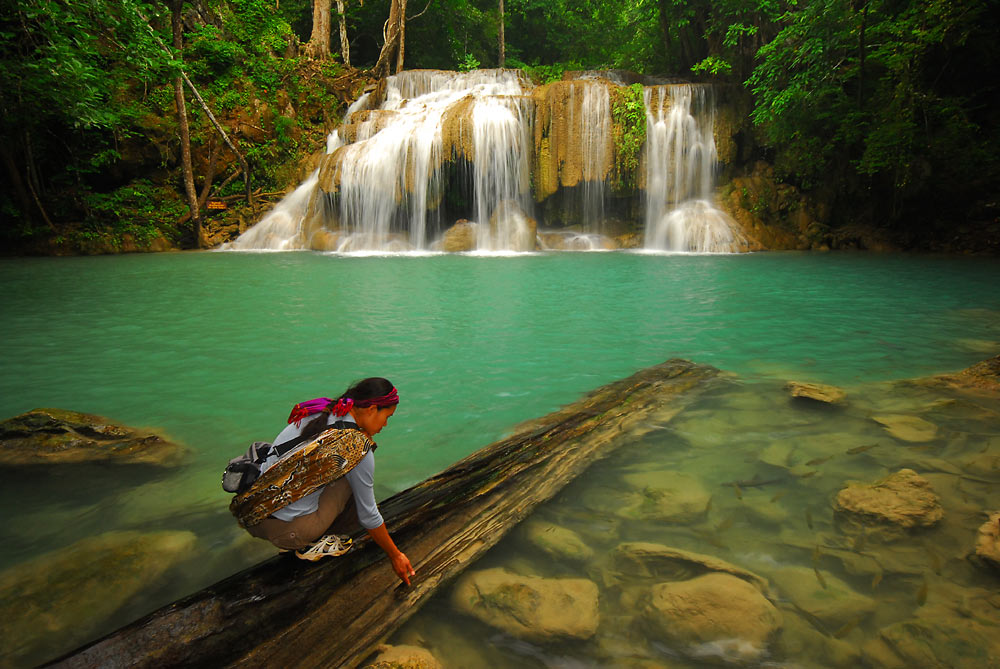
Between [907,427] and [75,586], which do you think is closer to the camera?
[75,586]

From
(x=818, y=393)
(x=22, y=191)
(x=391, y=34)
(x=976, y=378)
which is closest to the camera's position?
(x=818, y=393)

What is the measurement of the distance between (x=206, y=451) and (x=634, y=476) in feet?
8.92

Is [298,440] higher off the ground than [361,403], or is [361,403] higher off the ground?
[361,403]

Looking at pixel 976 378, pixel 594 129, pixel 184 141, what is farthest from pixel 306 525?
pixel 184 141

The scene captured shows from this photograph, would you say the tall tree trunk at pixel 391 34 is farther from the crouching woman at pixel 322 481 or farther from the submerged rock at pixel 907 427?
the crouching woman at pixel 322 481

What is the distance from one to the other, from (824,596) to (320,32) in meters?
25.6

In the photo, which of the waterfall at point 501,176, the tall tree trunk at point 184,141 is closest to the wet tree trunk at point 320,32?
the tall tree trunk at point 184,141

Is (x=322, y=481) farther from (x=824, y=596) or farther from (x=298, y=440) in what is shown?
(x=824, y=596)

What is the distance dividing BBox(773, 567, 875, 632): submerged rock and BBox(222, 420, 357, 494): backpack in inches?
71.1

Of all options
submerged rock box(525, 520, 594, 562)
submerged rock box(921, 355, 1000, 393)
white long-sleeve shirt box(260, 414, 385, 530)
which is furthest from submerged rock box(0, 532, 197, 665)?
submerged rock box(921, 355, 1000, 393)

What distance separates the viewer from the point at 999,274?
10023 millimetres

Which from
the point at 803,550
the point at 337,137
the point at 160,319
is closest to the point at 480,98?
the point at 337,137

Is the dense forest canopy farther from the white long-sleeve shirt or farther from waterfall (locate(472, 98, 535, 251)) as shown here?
the white long-sleeve shirt

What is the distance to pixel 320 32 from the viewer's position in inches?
848
